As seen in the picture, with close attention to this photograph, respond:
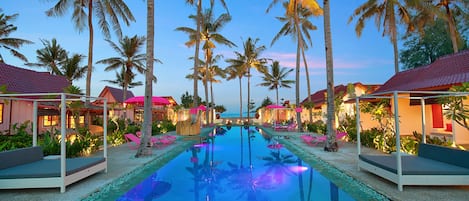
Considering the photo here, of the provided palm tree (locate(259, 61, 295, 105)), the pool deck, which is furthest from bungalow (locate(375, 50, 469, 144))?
palm tree (locate(259, 61, 295, 105))

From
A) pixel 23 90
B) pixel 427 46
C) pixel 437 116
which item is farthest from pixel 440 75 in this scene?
pixel 23 90

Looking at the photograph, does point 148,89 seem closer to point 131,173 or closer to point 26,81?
point 131,173

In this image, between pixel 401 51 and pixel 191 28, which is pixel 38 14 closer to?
pixel 191 28

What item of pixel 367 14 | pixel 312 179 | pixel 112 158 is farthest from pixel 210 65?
pixel 312 179

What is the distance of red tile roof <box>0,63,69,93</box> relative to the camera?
1404 centimetres

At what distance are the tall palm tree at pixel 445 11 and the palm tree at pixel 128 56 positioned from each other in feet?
78.2

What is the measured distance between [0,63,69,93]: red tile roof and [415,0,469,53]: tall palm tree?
2300 cm

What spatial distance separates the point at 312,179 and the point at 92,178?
513 cm

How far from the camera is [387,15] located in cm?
1730

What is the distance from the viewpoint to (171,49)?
23750 mm

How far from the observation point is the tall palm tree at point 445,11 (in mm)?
14800

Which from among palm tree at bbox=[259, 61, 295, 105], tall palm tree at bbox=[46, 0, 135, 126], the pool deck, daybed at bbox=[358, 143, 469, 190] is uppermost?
tall palm tree at bbox=[46, 0, 135, 126]

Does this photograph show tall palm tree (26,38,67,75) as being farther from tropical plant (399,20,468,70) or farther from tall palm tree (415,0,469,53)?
tropical plant (399,20,468,70)

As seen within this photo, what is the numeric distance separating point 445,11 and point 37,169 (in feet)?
70.5
